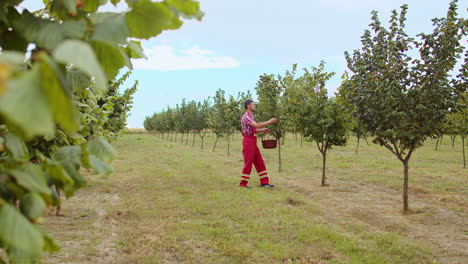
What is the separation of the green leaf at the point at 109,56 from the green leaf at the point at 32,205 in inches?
15.3

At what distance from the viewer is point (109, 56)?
0.92 metres

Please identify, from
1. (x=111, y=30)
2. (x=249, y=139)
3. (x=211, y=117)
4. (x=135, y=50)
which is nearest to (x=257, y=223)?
(x=249, y=139)

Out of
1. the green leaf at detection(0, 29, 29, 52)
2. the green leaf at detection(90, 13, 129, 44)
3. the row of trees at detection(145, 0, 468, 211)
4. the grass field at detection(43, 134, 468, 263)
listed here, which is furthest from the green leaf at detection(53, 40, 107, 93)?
the row of trees at detection(145, 0, 468, 211)

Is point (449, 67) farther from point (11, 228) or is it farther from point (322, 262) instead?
point (11, 228)

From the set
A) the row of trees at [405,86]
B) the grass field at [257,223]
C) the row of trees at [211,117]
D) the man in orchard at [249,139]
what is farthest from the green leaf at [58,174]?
the row of trees at [211,117]

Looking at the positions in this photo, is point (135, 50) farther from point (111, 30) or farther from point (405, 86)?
point (405, 86)

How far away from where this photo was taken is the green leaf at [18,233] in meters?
0.61

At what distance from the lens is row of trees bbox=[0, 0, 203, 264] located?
54cm

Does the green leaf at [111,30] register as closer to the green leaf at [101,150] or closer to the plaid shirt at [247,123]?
the green leaf at [101,150]

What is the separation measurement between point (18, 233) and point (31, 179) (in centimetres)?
19

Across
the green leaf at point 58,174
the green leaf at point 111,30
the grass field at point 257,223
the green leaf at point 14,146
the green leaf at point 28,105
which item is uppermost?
the green leaf at point 111,30

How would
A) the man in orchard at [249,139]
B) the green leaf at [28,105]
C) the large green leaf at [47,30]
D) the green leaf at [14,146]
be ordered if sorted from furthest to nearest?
the man in orchard at [249,139], the green leaf at [14,146], the large green leaf at [47,30], the green leaf at [28,105]

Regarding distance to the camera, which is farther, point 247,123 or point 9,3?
point 247,123

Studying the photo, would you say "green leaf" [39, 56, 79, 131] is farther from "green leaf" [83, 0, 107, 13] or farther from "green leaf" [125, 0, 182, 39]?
"green leaf" [83, 0, 107, 13]
